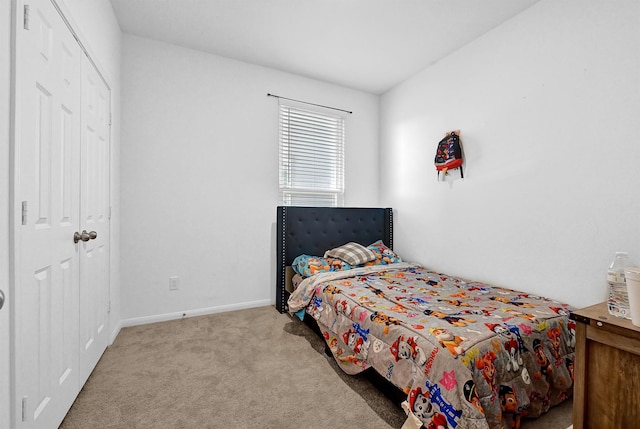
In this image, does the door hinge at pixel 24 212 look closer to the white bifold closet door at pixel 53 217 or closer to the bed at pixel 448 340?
the white bifold closet door at pixel 53 217

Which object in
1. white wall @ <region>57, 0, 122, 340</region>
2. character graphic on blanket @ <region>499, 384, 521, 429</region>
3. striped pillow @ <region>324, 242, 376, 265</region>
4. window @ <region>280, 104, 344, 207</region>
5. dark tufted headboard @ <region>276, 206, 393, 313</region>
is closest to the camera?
character graphic on blanket @ <region>499, 384, 521, 429</region>

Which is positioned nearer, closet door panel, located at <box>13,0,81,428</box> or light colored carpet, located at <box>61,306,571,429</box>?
closet door panel, located at <box>13,0,81,428</box>

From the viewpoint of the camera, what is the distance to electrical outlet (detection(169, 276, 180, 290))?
9.12ft

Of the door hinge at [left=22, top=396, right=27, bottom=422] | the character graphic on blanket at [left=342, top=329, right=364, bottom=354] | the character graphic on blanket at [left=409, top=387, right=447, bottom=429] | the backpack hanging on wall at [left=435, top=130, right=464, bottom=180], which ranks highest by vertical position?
the backpack hanging on wall at [left=435, top=130, right=464, bottom=180]

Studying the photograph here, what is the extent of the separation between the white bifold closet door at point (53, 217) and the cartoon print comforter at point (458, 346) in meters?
1.54

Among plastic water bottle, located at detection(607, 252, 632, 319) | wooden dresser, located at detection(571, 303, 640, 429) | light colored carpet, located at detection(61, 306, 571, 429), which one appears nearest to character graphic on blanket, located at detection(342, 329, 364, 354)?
light colored carpet, located at detection(61, 306, 571, 429)

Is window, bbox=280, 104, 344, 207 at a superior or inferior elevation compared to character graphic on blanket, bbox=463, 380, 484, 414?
superior

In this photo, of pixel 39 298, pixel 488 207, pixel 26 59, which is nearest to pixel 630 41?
pixel 488 207

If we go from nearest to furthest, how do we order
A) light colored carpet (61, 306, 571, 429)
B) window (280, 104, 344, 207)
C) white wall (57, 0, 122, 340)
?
1. light colored carpet (61, 306, 571, 429)
2. white wall (57, 0, 122, 340)
3. window (280, 104, 344, 207)

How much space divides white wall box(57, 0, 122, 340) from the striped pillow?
78.2 inches

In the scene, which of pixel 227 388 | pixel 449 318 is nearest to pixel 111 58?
pixel 227 388

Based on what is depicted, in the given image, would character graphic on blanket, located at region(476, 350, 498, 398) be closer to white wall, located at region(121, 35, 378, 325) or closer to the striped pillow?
the striped pillow

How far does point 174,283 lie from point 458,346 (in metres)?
2.55

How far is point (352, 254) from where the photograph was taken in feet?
9.91
